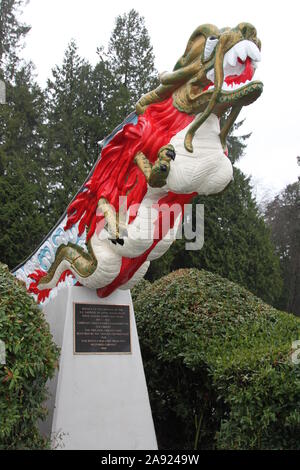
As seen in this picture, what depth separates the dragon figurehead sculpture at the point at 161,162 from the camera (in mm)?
4023

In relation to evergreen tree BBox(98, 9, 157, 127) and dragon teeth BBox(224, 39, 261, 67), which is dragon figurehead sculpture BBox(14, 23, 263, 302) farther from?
evergreen tree BBox(98, 9, 157, 127)

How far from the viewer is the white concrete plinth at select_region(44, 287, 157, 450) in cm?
438

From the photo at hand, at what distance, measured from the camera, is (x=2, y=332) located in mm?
3385

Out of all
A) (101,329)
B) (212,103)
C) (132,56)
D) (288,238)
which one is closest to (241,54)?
(212,103)

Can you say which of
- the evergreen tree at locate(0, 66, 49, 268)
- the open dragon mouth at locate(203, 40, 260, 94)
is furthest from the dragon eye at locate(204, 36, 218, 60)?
the evergreen tree at locate(0, 66, 49, 268)

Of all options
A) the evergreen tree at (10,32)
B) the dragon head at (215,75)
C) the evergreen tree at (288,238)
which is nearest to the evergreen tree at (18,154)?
the evergreen tree at (10,32)

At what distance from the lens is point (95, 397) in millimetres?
4578

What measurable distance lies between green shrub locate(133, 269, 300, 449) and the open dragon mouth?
2214mm

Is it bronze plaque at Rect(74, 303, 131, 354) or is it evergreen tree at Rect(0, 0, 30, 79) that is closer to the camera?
bronze plaque at Rect(74, 303, 131, 354)

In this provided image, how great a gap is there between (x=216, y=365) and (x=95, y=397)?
1199 mm

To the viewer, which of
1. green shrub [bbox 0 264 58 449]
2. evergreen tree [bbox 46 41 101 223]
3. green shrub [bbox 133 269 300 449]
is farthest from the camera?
evergreen tree [bbox 46 41 101 223]

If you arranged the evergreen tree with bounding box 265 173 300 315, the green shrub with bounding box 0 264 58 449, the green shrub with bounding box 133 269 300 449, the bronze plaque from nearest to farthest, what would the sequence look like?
Answer: 1. the green shrub with bounding box 0 264 58 449
2. the green shrub with bounding box 133 269 300 449
3. the bronze plaque
4. the evergreen tree with bounding box 265 173 300 315

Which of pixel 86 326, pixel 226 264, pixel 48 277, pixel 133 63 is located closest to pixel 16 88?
pixel 133 63

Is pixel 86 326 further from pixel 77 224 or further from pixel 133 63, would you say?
pixel 133 63
